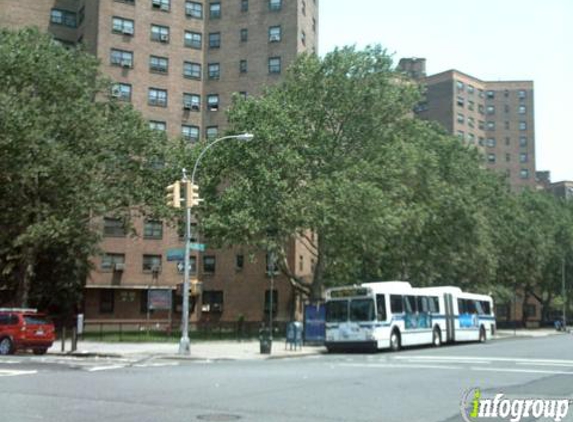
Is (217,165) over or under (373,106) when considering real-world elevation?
under

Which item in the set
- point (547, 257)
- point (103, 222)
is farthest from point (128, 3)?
point (547, 257)

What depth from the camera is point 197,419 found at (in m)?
11.0

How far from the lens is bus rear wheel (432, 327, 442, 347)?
125 feet

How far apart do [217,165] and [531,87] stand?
110m

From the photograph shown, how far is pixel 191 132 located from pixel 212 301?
14895 mm

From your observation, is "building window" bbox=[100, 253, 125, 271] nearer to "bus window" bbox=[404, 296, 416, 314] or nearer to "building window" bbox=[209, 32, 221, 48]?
"building window" bbox=[209, 32, 221, 48]

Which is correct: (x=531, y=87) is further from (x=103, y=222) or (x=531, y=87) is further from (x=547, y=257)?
(x=103, y=222)

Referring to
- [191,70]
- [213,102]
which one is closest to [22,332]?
[213,102]

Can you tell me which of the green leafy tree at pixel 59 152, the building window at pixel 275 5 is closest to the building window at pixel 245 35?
the building window at pixel 275 5

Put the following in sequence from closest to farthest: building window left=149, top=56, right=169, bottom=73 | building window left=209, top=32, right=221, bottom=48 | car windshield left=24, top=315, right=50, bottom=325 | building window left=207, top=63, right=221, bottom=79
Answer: car windshield left=24, top=315, right=50, bottom=325
building window left=149, top=56, right=169, bottom=73
building window left=207, top=63, right=221, bottom=79
building window left=209, top=32, right=221, bottom=48

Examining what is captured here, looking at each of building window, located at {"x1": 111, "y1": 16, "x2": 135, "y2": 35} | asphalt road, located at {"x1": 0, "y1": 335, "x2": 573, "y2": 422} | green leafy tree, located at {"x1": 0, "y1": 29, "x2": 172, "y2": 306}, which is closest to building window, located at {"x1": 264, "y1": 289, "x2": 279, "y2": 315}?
green leafy tree, located at {"x1": 0, "y1": 29, "x2": 172, "y2": 306}

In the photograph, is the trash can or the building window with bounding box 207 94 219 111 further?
the building window with bounding box 207 94 219 111

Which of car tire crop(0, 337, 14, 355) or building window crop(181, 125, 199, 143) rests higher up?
building window crop(181, 125, 199, 143)

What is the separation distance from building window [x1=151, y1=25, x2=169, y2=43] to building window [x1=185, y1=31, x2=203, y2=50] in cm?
214
